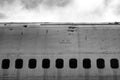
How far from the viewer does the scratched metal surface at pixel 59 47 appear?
9.81 meters

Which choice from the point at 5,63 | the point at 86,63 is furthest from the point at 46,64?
the point at 5,63

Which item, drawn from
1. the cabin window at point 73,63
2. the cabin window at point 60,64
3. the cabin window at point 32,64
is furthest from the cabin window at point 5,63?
the cabin window at point 73,63

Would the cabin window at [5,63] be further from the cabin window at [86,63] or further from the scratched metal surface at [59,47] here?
the cabin window at [86,63]

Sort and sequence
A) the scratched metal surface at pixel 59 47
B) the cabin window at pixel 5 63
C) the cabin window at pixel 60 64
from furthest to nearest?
the cabin window at pixel 5 63, the cabin window at pixel 60 64, the scratched metal surface at pixel 59 47

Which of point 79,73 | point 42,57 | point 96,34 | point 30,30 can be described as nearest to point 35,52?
point 42,57

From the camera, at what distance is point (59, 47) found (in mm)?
10258

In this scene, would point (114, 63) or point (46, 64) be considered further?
point (46, 64)

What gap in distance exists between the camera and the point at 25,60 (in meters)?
10.1

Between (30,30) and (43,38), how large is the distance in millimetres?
806

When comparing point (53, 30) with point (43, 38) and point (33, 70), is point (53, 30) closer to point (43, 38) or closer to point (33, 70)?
point (43, 38)

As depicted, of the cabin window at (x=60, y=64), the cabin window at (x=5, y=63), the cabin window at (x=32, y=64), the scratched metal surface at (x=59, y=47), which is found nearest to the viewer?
the scratched metal surface at (x=59, y=47)

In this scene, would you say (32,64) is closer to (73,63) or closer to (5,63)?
(5,63)

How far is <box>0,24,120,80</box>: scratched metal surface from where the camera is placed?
981cm

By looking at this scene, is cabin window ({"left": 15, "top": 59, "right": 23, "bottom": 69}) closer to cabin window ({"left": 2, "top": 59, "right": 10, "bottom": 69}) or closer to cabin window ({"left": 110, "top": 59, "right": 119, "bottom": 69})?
cabin window ({"left": 2, "top": 59, "right": 10, "bottom": 69})
